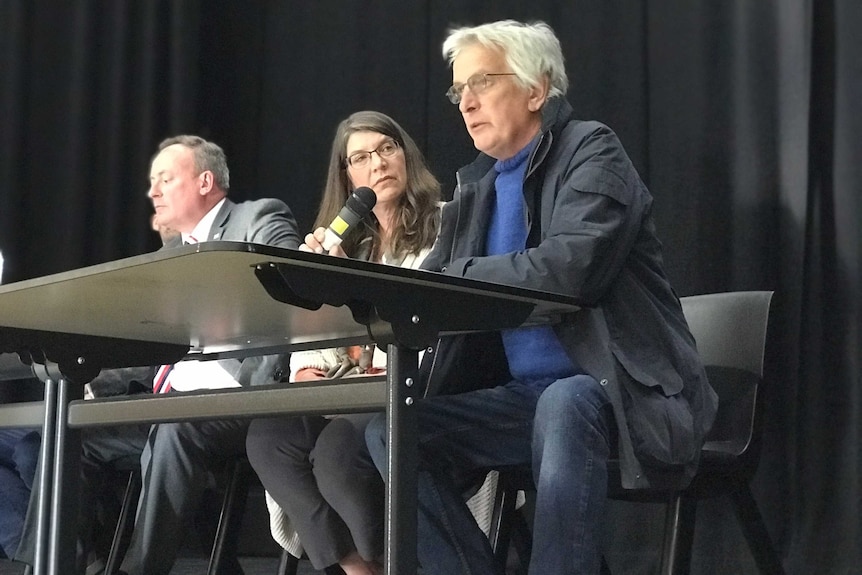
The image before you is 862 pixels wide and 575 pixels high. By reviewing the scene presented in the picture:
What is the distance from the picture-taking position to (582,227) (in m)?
1.62

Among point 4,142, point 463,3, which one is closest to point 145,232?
point 4,142

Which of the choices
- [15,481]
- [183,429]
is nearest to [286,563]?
[183,429]

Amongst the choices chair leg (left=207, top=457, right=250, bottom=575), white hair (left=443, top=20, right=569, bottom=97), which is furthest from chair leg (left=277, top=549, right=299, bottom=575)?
white hair (left=443, top=20, right=569, bottom=97)

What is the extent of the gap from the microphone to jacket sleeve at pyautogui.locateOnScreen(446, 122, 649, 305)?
0.68 feet

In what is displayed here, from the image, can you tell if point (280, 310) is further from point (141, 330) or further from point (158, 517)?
point (158, 517)

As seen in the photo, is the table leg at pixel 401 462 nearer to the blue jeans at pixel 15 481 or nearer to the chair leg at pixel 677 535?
the chair leg at pixel 677 535

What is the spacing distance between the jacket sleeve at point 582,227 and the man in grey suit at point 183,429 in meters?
0.79

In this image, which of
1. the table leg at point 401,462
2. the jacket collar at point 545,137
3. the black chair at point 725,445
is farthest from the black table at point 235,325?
the black chair at point 725,445

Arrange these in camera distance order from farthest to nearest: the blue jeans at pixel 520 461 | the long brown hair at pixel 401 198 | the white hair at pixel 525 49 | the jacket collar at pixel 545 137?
the long brown hair at pixel 401 198 → the white hair at pixel 525 49 → the jacket collar at pixel 545 137 → the blue jeans at pixel 520 461

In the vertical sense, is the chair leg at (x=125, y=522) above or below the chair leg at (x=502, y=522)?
below

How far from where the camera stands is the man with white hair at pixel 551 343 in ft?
4.97

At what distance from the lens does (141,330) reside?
5.69 feet

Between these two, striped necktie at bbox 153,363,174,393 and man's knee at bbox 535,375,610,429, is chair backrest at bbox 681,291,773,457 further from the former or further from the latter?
striped necktie at bbox 153,363,174,393

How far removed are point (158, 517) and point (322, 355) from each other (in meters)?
0.48
